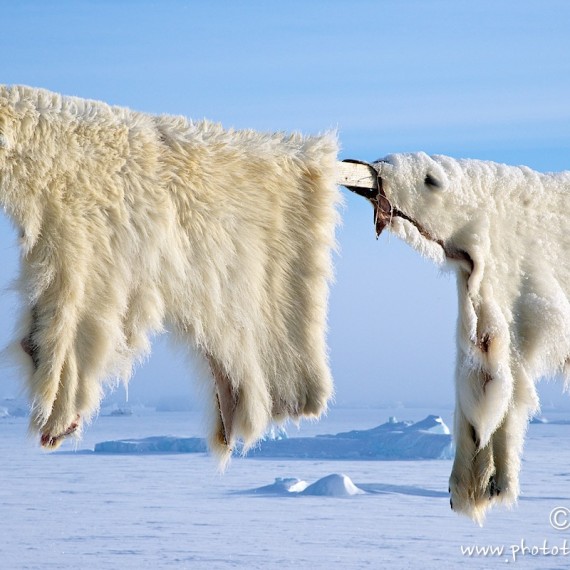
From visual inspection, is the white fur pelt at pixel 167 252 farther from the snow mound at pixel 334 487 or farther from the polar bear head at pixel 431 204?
the snow mound at pixel 334 487

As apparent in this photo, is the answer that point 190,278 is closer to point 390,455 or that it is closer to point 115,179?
point 115,179

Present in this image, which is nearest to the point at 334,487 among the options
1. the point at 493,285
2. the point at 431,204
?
the point at 493,285

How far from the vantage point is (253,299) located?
1817 millimetres

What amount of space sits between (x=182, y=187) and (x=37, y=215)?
0.30 meters

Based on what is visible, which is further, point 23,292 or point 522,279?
point 522,279

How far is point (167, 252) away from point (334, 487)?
302 inches

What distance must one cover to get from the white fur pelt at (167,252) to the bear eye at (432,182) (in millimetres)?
219

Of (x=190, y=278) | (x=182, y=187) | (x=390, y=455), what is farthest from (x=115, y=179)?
(x=390, y=455)

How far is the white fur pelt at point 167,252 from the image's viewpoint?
1552 mm

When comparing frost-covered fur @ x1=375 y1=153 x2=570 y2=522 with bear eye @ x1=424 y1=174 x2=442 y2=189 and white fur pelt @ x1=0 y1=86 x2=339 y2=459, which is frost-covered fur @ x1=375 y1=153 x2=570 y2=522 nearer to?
bear eye @ x1=424 y1=174 x2=442 y2=189

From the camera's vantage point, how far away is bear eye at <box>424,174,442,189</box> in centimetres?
193

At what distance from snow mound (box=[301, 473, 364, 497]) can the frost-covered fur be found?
676 centimetres

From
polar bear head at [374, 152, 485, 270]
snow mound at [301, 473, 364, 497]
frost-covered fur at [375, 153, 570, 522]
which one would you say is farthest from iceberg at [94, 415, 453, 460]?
polar bear head at [374, 152, 485, 270]

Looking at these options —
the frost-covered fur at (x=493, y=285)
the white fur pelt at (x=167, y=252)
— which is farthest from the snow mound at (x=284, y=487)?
the white fur pelt at (x=167, y=252)
